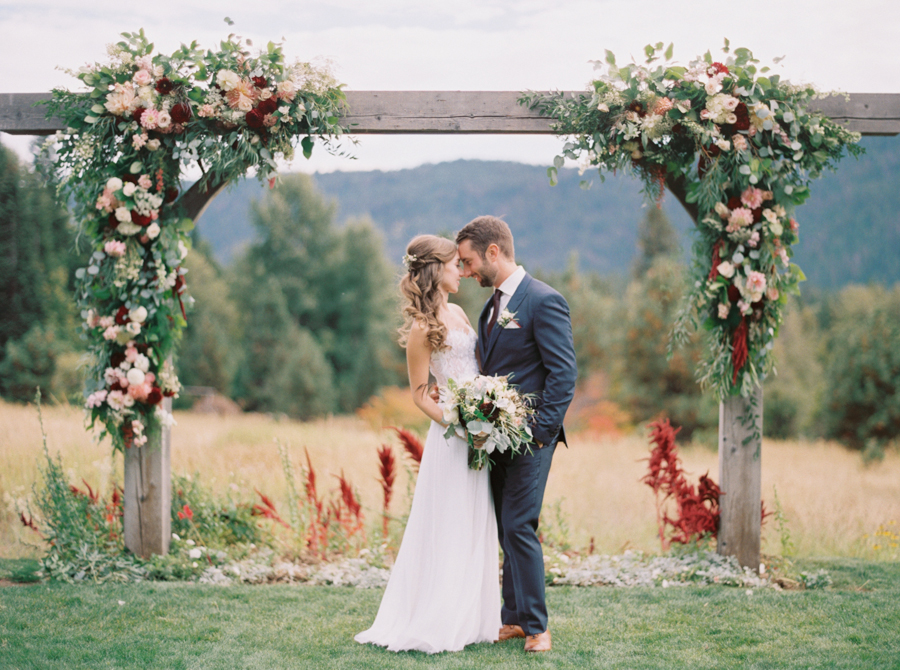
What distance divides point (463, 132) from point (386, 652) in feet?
10.3

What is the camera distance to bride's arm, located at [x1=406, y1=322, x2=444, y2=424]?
3.34 meters

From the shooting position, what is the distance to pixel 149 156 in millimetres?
4414

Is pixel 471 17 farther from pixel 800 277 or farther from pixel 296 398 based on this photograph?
pixel 296 398

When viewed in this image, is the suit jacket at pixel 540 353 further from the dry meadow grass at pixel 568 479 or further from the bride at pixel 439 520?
the dry meadow grass at pixel 568 479

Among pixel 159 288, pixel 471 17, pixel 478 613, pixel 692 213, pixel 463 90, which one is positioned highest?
pixel 471 17

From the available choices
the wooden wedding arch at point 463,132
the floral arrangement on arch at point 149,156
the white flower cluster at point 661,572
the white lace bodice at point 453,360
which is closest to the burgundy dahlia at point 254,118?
the floral arrangement on arch at point 149,156

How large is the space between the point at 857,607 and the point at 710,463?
21.8ft

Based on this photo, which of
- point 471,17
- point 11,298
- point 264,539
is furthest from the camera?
point 11,298

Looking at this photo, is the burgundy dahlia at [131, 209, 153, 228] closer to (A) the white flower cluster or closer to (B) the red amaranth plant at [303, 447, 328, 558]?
(B) the red amaranth plant at [303, 447, 328, 558]

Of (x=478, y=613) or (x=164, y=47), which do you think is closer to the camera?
(x=478, y=613)

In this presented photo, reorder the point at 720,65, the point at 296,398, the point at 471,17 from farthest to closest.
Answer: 1. the point at 296,398
2. the point at 471,17
3. the point at 720,65

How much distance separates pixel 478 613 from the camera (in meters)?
3.39

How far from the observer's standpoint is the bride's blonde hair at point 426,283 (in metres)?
3.37

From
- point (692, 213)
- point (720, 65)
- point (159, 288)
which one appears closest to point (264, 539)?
point (159, 288)
